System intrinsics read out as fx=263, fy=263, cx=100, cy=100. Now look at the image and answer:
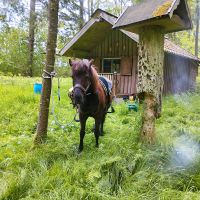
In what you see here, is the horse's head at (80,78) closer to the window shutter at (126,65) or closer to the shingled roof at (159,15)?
the shingled roof at (159,15)

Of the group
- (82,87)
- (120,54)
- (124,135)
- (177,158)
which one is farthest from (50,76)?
(120,54)

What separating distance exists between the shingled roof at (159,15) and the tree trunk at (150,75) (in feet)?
0.84

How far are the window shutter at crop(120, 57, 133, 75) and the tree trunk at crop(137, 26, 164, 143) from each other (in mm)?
7879

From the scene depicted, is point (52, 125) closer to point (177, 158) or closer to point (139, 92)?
point (139, 92)

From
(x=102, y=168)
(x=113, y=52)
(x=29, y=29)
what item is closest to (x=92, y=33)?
(x=113, y=52)

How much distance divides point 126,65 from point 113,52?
44.1 inches

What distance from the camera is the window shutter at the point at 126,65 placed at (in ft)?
42.1

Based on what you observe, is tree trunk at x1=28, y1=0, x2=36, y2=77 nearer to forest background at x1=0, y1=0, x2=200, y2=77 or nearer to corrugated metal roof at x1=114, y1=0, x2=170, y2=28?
forest background at x1=0, y1=0, x2=200, y2=77

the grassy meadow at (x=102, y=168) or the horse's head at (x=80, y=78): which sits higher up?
the horse's head at (x=80, y=78)

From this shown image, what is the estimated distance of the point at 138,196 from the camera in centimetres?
315

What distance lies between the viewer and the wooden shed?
12.2 m

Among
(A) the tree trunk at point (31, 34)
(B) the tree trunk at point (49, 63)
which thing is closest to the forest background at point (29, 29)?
(A) the tree trunk at point (31, 34)

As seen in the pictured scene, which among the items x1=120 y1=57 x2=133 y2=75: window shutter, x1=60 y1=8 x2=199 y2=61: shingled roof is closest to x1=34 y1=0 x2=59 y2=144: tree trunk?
x1=60 y1=8 x2=199 y2=61: shingled roof

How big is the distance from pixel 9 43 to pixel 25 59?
1.96m
